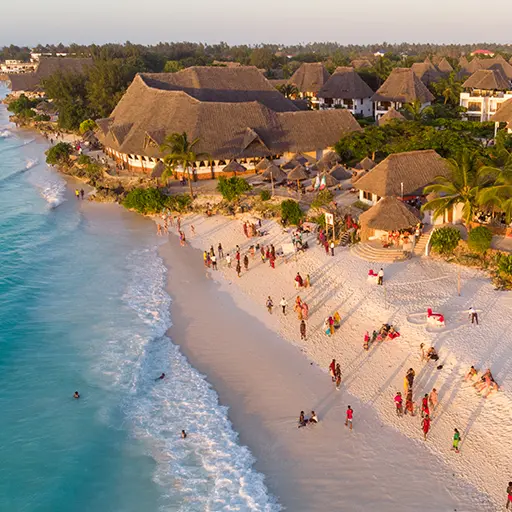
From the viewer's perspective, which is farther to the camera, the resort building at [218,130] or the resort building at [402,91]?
the resort building at [402,91]

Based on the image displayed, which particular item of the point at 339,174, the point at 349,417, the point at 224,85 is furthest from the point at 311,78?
the point at 349,417

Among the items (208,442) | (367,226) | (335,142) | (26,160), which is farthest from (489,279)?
(26,160)

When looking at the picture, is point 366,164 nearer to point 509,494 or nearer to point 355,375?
point 355,375

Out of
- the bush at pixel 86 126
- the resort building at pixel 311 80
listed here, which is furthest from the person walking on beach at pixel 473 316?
the bush at pixel 86 126

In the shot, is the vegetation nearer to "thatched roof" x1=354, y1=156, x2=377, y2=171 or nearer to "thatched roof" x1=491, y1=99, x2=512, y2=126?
"thatched roof" x1=354, y1=156, x2=377, y2=171

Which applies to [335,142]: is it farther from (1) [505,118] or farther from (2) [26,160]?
(2) [26,160]

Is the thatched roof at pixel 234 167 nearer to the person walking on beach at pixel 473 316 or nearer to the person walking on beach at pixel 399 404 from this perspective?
the person walking on beach at pixel 473 316

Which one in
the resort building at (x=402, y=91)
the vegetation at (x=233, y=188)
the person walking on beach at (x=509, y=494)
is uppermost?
the resort building at (x=402, y=91)
